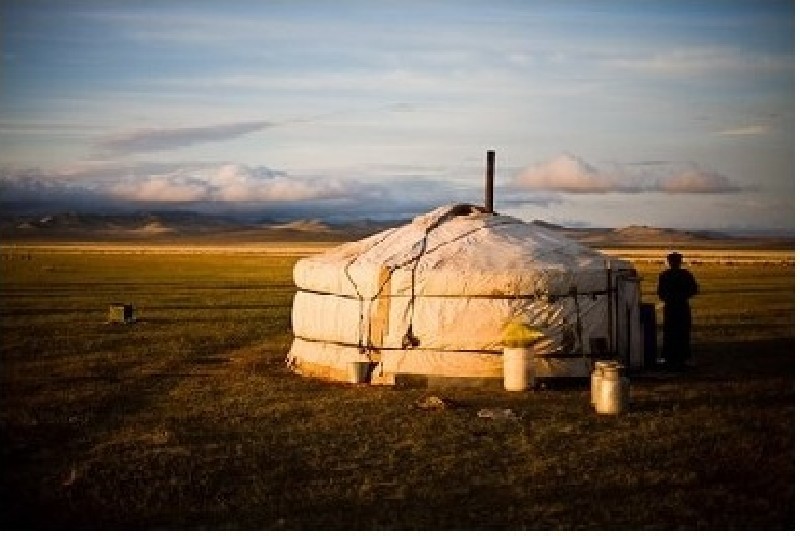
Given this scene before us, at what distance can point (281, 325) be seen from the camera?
1738 cm

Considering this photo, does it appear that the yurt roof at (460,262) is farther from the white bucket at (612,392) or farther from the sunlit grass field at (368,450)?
the white bucket at (612,392)

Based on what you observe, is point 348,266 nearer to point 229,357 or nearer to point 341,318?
point 341,318

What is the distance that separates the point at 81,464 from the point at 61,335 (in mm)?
9317

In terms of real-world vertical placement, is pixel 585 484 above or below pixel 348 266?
below

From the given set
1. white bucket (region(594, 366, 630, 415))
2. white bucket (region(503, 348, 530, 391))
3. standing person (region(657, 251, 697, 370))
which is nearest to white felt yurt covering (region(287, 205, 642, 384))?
white bucket (region(503, 348, 530, 391))

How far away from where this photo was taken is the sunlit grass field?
5.74 metres

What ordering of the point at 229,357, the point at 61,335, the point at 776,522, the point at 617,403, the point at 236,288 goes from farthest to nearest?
the point at 236,288 → the point at 61,335 → the point at 229,357 → the point at 617,403 → the point at 776,522

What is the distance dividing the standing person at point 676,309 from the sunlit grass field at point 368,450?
0.98 ft

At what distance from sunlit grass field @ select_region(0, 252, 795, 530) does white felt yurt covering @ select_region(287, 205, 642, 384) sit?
1.28 ft

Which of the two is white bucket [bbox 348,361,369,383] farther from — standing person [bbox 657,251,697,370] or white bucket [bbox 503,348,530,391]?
standing person [bbox 657,251,697,370]

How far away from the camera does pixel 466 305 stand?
9.79 m

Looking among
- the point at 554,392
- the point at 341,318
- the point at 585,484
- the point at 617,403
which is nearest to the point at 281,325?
the point at 341,318

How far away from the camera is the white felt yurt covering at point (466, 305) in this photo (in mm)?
9758

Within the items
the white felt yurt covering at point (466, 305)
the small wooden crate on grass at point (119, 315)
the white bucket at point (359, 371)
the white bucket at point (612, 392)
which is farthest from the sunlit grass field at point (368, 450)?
the small wooden crate on grass at point (119, 315)
